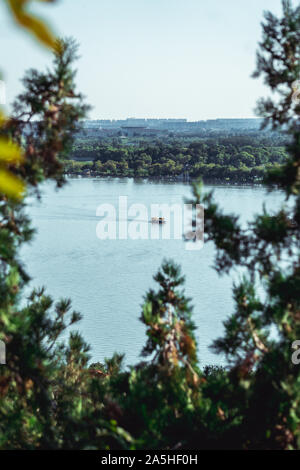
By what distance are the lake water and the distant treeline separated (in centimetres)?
105

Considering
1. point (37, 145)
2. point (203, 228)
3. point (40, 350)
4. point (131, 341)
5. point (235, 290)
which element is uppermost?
point (37, 145)

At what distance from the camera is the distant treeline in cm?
1922

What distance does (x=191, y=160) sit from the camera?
79.3 feet

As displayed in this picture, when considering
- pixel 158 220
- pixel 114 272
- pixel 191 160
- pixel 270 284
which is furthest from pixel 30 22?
pixel 191 160

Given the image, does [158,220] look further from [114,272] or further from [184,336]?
[184,336]

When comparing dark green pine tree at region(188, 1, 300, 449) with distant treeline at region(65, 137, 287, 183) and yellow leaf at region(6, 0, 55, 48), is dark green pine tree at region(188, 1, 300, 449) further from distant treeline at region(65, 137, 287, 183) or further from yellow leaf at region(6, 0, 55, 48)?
distant treeline at region(65, 137, 287, 183)

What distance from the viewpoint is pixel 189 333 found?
7.88ft

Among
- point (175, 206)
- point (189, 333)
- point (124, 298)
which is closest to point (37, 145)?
point (189, 333)

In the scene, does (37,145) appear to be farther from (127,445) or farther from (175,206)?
(175,206)

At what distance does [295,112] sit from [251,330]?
95 centimetres

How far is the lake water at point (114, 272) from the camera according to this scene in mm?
9906

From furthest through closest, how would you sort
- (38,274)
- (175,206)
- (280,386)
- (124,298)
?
(175,206), (38,274), (124,298), (280,386)

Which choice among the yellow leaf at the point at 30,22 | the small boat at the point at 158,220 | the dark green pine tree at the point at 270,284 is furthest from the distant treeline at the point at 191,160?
the yellow leaf at the point at 30,22

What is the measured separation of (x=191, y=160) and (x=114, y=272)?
11563mm
